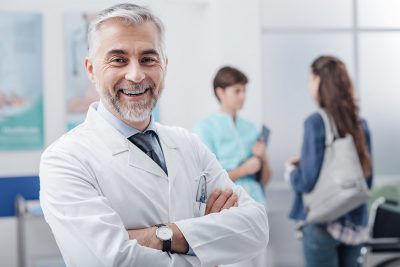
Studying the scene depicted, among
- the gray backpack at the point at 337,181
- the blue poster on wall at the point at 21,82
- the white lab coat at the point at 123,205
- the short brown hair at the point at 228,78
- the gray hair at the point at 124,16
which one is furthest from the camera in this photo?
the blue poster on wall at the point at 21,82

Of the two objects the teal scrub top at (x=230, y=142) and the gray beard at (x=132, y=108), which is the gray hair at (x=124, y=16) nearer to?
the gray beard at (x=132, y=108)

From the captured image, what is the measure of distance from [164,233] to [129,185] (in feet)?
0.45

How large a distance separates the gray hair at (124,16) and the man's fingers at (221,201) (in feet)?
1.25

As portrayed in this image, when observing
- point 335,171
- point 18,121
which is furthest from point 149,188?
point 18,121

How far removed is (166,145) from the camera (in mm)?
1726

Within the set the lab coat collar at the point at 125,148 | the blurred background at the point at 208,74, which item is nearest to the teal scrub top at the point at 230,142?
the blurred background at the point at 208,74

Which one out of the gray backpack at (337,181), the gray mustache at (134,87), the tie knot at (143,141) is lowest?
the gray backpack at (337,181)

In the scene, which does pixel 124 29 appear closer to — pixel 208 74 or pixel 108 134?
pixel 108 134

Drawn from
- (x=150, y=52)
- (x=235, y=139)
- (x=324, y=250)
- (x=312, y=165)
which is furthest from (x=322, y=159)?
(x=150, y=52)

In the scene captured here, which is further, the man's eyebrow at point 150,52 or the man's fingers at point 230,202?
the man's fingers at point 230,202

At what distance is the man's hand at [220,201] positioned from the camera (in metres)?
1.72

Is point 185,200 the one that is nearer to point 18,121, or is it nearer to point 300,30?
point 18,121

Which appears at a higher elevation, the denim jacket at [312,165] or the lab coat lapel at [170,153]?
the lab coat lapel at [170,153]

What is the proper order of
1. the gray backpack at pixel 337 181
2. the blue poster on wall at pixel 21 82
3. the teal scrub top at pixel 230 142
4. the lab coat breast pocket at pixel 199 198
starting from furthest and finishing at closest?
the blue poster on wall at pixel 21 82
the teal scrub top at pixel 230 142
the gray backpack at pixel 337 181
the lab coat breast pocket at pixel 199 198
